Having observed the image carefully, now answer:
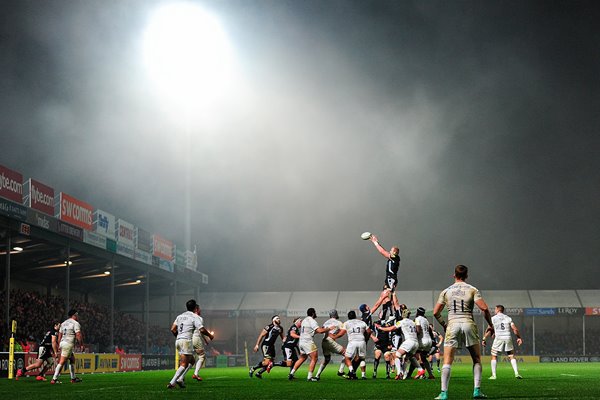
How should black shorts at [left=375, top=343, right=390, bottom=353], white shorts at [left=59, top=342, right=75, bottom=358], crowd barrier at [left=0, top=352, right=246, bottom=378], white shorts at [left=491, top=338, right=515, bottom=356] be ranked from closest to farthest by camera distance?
1. white shorts at [left=491, top=338, right=515, bottom=356]
2. white shorts at [left=59, top=342, right=75, bottom=358]
3. black shorts at [left=375, top=343, right=390, bottom=353]
4. crowd barrier at [left=0, top=352, right=246, bottom=378]

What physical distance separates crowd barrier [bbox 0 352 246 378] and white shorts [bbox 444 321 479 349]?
2485 cm

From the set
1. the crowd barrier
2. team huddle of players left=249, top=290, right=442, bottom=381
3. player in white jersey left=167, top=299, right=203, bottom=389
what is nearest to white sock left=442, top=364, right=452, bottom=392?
player in white jersey left=167, top=299, right=203, bottom=389

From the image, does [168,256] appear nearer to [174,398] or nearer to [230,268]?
[230,268]

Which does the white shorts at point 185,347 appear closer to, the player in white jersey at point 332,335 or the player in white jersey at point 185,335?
the player in white jersey at point 185,335

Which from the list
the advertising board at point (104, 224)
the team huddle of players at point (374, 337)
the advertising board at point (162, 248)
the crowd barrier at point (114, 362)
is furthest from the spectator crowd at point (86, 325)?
the team huddle of players at point (374, 337)

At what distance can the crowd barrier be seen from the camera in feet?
112

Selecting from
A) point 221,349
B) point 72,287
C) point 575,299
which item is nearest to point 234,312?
point 221,349

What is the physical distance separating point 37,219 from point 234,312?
101ft

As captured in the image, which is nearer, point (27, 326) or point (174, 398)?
point (174, 398)

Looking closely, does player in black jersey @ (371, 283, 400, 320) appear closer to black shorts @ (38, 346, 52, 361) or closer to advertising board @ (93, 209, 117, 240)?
black shorts @ (38, 346, 52, 361)

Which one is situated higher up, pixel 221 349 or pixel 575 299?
pixel 575 299

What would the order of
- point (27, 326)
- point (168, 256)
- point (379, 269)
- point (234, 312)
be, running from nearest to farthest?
1. point (27, 326)
2. point (168, 256)
3. point (234, 312)
4. point (379, 269)

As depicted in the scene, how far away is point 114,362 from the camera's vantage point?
149ft

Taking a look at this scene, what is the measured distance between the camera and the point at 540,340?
71750 mm
